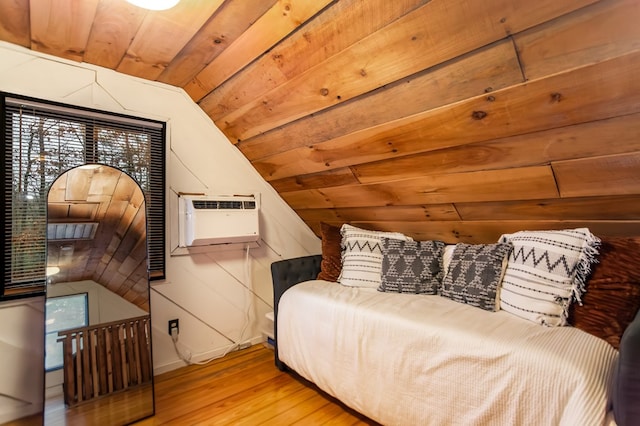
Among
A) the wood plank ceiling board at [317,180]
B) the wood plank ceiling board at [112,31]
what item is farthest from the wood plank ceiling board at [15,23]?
the wood plank ceiling board at [317,180]

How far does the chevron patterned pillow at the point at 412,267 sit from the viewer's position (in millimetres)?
2066

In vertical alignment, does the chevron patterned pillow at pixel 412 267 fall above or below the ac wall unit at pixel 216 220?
below

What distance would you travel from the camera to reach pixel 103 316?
75.5 inches

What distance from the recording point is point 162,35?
169 cm

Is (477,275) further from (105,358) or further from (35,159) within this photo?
(35,159)

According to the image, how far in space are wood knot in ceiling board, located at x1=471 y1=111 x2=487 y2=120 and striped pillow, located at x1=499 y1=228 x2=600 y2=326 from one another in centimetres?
69

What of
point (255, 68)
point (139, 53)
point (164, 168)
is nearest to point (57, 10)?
point (139, 53)

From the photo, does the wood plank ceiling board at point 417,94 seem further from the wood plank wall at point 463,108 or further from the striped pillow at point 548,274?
the striped pillow at point 548,274

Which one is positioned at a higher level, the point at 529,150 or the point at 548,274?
the point at 529,150

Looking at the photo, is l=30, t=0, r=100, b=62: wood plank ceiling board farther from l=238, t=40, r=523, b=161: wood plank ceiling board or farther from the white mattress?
the white mattress

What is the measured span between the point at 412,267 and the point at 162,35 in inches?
74.5

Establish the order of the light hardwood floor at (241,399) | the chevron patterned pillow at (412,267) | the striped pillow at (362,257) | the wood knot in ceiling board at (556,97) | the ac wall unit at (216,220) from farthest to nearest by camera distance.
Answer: the ac wall unit at (216,220) → the striped pillow at (362,257) → the chevron patterned pillow at (412,267) → the light hardwood floor at (241,399) → the wood knot in ceiling board at (556,97)

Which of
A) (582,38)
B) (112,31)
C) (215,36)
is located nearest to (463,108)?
(582,38)

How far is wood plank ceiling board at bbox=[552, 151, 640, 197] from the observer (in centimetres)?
131
